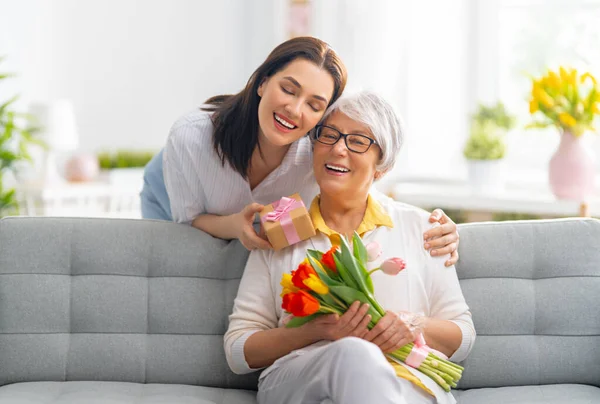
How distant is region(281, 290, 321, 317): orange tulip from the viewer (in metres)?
1.80

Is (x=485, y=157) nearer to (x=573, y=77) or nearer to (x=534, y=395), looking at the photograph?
(x=573, y=77)

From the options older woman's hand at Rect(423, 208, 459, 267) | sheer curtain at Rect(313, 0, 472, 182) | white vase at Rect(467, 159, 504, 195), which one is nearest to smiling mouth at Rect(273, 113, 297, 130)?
older woman's hand at Rect(423, 208, 459, 267)

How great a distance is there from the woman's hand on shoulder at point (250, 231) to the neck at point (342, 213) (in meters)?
0.19

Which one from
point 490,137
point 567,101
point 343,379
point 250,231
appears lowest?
point 343,379

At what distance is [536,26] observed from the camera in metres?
4.74

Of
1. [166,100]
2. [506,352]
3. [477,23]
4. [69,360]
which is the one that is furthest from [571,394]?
[166,100]

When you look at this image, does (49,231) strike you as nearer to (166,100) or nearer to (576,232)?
(576,232)

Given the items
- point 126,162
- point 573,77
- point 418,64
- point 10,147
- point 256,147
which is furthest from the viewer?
point 126,162

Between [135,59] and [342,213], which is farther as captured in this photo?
[135,59]

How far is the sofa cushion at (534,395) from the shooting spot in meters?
2.12

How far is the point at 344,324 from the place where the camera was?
1.94 meters

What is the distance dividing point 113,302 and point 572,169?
6.99 ft

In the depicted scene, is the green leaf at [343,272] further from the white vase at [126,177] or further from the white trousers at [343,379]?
the white vase at [126,177]

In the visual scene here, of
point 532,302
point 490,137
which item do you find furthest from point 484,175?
point 532,302
